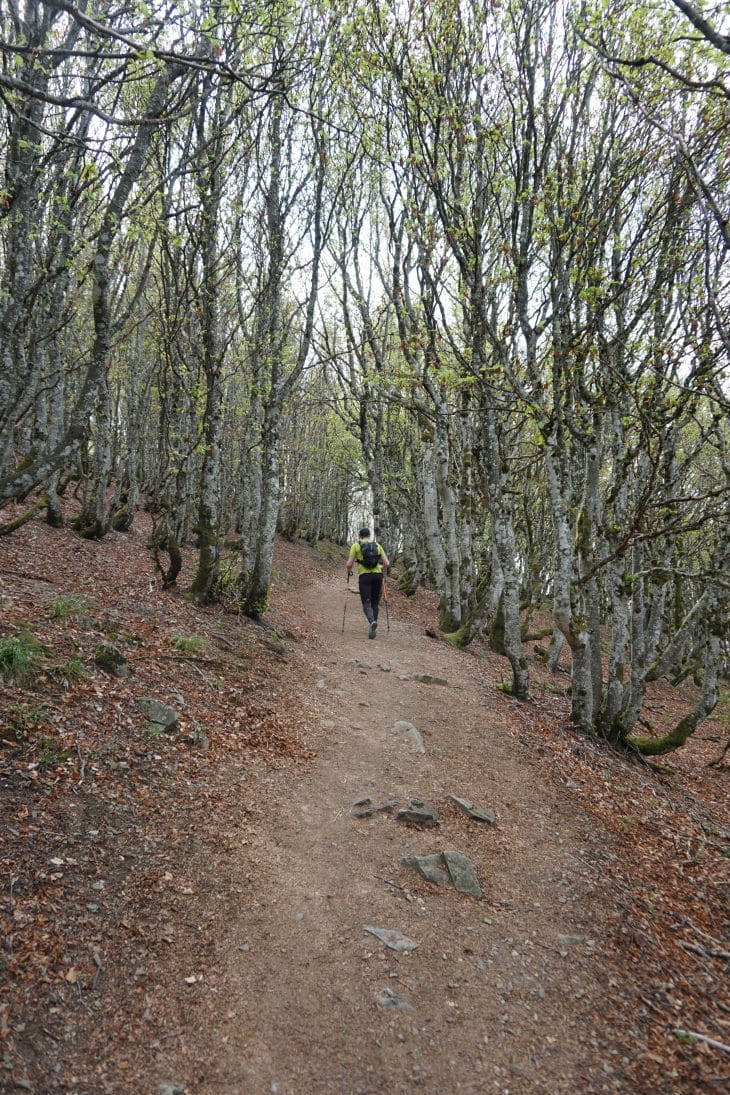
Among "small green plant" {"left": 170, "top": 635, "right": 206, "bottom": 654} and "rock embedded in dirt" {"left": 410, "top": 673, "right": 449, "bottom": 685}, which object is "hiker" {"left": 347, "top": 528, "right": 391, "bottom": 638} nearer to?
"rock embedded in dirt" {"left": 410, "top": 673, "right": 449, "bottom": 685}

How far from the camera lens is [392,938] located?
13.4ft

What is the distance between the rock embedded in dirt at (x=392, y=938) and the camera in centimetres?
402

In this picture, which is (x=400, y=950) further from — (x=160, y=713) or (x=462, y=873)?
(x=160, y=713)

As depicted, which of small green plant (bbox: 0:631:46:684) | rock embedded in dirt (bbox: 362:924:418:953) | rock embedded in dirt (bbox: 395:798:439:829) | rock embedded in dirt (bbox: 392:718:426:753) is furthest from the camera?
rock embedded in dirt (bbox: 392:718:426:753)

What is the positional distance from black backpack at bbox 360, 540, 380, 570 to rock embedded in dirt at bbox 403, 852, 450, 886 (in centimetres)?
793

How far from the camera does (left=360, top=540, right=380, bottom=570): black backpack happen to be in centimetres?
1247

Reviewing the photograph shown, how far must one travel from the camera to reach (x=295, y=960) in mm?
3799

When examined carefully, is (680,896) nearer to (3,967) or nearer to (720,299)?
(3,967)

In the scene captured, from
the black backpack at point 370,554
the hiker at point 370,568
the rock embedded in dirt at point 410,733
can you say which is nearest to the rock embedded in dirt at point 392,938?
the rock embedded in dirt at point 410,733

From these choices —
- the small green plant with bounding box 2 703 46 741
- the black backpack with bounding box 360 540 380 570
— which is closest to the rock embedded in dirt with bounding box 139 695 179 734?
the small green plant with bounding box 2 703 46 741

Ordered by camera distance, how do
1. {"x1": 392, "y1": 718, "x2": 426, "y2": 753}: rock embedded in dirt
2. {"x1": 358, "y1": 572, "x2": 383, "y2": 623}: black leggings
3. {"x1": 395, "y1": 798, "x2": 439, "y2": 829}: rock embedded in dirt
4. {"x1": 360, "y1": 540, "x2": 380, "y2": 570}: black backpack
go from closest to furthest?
1. {"x1": 395, "y1": 798, "x2": 439, "y2": 829}: rock embedded in dirt
2. {"x1": 392, "y1": 718, "x2": 426, "y2": 753}: rock embedded in dirt
3. {"x1": 360, "y1": 540, "x2": 380, "y2": 570}: black backpack
4. {"x1": 358, "y1": 572, "x2": 383, "y2": 623}: black leggings

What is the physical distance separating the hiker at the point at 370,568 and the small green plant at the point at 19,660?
7.46 meters

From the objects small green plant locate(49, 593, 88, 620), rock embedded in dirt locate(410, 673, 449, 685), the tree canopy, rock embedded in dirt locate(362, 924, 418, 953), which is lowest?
rock embedded in dirt locate(362, 924, 418, 953)

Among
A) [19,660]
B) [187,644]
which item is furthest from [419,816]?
[19,660]
